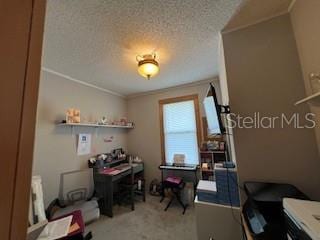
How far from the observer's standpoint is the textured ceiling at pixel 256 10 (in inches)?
55.8

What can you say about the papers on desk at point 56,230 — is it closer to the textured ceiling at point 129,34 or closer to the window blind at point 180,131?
the textured ceiling at point 129,34

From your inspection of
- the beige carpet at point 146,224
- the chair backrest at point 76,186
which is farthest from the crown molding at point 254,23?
the chair backrest at point 76,186

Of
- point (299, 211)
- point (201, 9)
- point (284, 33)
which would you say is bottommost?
point (299, 211)

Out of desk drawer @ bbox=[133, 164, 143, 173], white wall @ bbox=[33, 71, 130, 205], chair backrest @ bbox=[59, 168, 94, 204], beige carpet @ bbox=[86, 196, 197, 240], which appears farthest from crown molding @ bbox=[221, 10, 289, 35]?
chair backrest @ bbox=[59, 168, 94, 204]

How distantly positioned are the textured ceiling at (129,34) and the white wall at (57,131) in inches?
12.7

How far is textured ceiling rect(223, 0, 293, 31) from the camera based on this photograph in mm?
1418

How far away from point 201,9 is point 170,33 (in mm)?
426

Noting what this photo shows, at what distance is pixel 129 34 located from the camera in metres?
1.76

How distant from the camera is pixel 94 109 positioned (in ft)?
11.1

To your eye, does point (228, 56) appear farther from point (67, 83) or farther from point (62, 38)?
point (67, 83)

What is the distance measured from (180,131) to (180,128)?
74mm

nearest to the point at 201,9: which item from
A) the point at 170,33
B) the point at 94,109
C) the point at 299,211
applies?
the point at 170,33

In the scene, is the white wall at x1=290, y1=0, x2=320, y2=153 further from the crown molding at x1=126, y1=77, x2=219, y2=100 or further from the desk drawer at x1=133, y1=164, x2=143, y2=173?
the desk drawer at x1=133, y1=164, x2=143, y2=173

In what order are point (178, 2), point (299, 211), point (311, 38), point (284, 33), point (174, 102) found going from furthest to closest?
point (174, 102)
point (284, 33)
point (178, 2)
point (311, 38)
point (299, 211)
